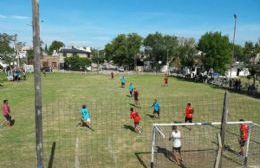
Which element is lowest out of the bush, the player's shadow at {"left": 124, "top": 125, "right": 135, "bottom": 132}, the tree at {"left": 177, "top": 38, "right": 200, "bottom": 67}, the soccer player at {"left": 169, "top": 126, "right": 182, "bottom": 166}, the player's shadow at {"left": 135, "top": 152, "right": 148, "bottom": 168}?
the player's shadow at {"left": 135, "top": 152, "right": 148, "bottom": 168}

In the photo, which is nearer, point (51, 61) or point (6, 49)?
point (6, 49)

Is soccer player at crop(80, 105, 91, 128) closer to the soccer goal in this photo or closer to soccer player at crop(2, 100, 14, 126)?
the soccer goal

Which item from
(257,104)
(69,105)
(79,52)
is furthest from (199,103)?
(79,52)

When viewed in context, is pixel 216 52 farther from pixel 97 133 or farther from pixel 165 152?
pixel 165 152

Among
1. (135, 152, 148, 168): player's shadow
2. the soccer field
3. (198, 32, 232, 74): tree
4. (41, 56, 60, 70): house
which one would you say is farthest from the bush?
(135, 152, 148, 168): player's shadow

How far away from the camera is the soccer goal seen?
38.4ft

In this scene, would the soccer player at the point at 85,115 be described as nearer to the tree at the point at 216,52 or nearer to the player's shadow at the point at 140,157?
the player's shadow at the point at 140,157

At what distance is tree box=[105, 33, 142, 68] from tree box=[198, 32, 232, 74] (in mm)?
36316

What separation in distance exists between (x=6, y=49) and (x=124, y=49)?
4156cm

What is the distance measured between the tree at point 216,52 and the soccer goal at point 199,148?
3496 centimetres

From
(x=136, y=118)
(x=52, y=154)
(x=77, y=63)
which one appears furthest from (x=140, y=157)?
(x=77, y=63)

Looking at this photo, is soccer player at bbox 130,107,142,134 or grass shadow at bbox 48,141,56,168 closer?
grass shadow at bbox 48,141,56,168

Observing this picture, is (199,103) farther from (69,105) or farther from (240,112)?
(69,105)

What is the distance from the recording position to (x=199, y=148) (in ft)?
45.6
